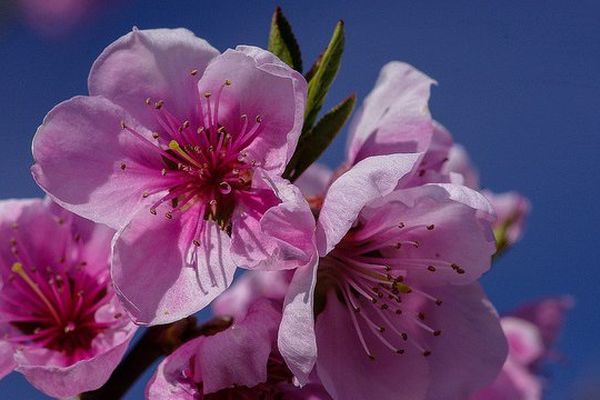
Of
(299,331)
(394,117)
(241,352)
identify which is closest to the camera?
(299,331)

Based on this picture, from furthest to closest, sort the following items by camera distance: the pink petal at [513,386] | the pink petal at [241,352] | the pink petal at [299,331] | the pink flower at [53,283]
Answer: the pink petal at [513,386] → the pink flower at [53,283] → the pink petal at [241,352] → the pink petal at [299,331]

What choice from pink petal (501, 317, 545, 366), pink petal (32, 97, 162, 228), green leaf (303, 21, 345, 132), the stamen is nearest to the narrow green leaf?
green leaf (303, 21, 345, 132)

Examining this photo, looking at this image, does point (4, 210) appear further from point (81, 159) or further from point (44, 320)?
point (81, 159)

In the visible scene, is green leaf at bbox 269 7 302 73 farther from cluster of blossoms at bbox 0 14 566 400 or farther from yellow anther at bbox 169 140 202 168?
yellow anther at bbox 169 140 202 168

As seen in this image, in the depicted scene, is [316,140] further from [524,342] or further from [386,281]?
[524,342]

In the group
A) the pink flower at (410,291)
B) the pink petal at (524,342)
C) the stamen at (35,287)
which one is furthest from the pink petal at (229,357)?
the pink petal at (524,342)

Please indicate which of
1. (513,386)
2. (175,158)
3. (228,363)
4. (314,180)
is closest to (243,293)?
(314,180)

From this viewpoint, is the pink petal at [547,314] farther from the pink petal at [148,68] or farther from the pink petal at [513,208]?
the pink petal at [148,68]

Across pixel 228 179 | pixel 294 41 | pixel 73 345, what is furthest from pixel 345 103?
pixel 73 345

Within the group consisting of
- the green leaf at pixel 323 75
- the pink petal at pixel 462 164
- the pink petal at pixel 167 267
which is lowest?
the pink petal at pixel 462 164
